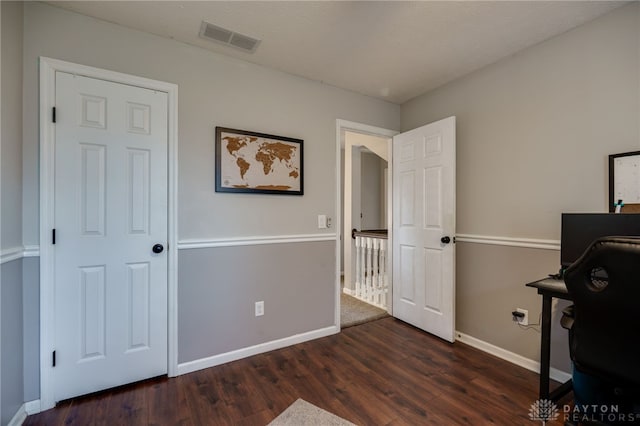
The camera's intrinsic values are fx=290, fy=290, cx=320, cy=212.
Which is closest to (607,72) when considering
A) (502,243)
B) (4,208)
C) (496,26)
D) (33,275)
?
(496,26)

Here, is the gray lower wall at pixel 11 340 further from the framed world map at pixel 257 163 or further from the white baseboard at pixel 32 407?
the framed world map at pixel 257 163

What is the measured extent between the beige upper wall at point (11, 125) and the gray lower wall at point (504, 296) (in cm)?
323

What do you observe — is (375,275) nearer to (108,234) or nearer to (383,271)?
(383,271)

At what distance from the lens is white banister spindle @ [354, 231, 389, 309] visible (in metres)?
3.72

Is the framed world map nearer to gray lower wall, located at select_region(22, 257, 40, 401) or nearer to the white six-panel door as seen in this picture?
the white six-panel door

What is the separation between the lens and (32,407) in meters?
1.72

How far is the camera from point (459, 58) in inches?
94.0

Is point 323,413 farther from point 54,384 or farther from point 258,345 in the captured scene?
point 54,384

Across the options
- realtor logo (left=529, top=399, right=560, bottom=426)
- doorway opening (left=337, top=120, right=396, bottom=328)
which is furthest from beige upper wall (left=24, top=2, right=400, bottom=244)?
realtor logo (left=529, top=399, right=560, bottom=426)

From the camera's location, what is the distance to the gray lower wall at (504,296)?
2.09m

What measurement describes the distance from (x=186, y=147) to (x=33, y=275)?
121 centimetres

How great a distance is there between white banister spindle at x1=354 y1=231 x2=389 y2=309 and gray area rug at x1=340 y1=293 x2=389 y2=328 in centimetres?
15

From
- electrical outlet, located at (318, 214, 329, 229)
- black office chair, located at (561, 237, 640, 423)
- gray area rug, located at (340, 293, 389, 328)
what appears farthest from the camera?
gray area rug, located at (340, 293, 389, 328)

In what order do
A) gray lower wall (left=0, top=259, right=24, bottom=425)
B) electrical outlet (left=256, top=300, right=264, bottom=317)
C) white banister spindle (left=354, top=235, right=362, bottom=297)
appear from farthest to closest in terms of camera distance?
1. white banister spindle (left=354, top=235, right=362, bottom=297)
2. electrical outlet (left=256, top=300, right=264, bottom=317)
3. gray lower wall (left=0, top=259, right=24, bottom=425)
